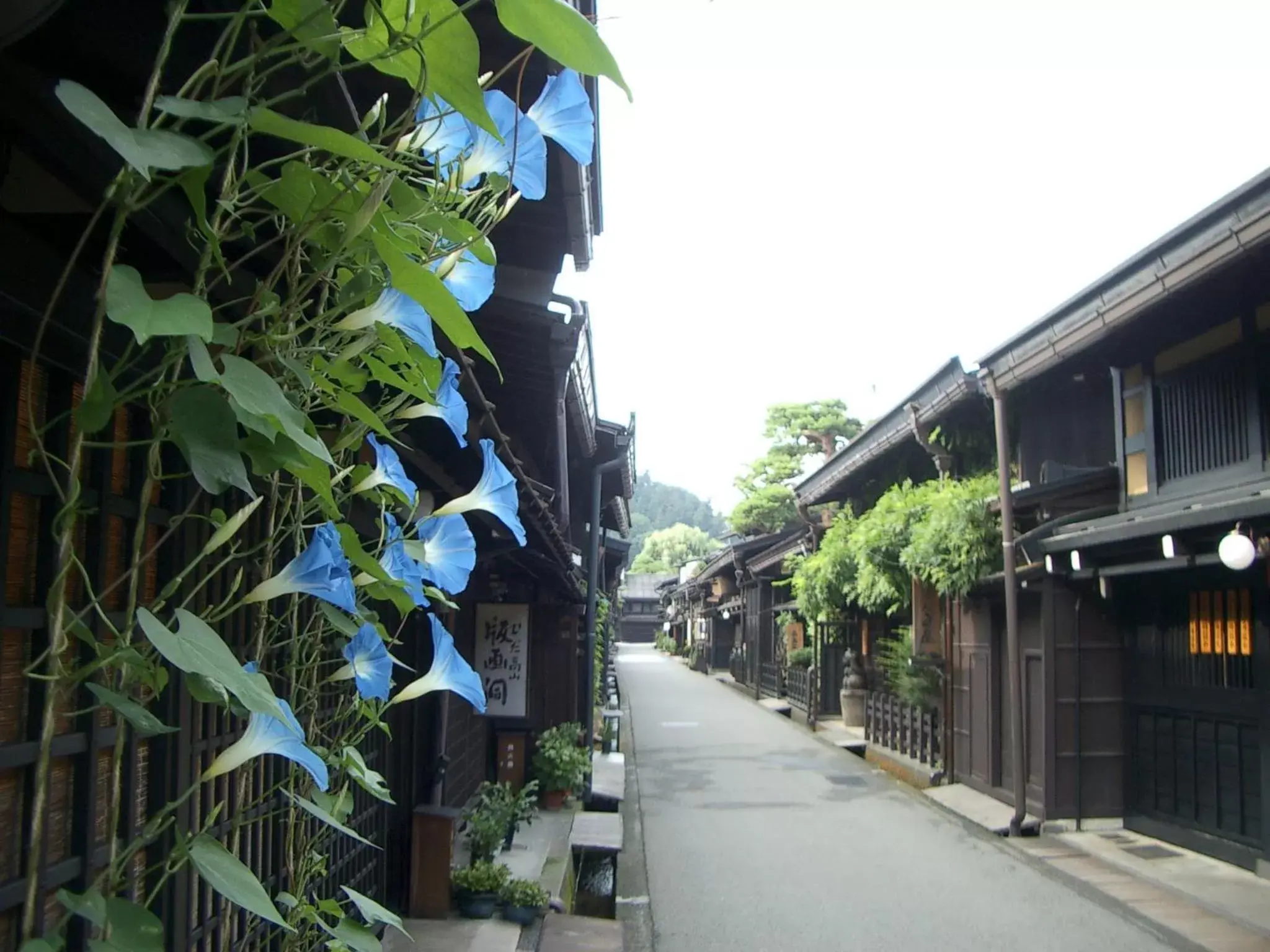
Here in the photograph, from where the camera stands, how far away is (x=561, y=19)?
1.17 metres

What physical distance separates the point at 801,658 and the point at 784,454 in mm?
18564

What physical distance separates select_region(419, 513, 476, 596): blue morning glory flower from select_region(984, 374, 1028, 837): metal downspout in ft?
36.9

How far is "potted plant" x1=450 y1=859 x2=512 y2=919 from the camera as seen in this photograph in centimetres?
752

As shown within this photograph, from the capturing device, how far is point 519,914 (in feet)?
25.3

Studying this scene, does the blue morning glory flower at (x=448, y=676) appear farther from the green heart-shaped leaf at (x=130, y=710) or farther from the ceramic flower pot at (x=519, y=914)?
the ceramic flower pot at (x=519, y=914)

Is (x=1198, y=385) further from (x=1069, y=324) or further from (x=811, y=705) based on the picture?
(x=811, y=705)

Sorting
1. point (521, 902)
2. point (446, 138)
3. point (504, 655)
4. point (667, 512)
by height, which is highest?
point (667, 512)

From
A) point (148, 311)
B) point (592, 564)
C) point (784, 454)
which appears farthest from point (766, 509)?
point (148, 311)

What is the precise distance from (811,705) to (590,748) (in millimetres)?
11269

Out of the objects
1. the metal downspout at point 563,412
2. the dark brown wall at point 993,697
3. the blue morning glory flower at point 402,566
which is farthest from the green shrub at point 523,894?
the dark brown wall at point 993,697

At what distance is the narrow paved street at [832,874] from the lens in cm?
893

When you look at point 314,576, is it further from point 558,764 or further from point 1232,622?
point 558,764

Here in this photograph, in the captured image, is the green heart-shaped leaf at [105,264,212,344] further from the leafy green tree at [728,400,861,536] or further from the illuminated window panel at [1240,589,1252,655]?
the leafy green tree at [728,400,861,536]

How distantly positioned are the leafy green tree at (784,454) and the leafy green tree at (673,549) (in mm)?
54488
